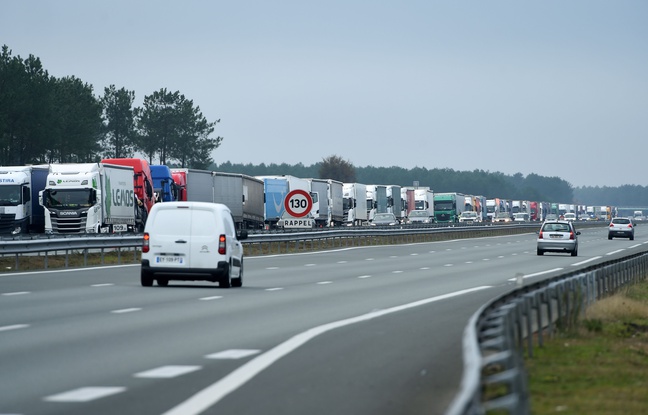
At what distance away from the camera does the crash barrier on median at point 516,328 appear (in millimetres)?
6473

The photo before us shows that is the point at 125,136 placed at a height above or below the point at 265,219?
above

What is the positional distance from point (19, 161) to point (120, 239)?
2495 inches

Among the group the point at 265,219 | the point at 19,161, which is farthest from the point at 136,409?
the point at 19,161

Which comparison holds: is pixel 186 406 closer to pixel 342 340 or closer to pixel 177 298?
pixel 342 340

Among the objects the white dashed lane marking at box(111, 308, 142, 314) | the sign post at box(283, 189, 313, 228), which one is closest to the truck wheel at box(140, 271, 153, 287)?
the white dashed lane marking at box(111, 308, 142, 314)

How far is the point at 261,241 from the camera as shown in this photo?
48281 mm

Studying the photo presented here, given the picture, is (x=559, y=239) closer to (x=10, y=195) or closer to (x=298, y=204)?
(x=298, y=204)

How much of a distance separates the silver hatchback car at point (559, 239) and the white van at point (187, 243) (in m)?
27.1

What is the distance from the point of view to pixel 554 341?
16453mm

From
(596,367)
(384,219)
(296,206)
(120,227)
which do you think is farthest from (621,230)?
(596,367)

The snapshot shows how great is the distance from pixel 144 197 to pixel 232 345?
4586cm

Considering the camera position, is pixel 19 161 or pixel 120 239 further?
pixel 19 161

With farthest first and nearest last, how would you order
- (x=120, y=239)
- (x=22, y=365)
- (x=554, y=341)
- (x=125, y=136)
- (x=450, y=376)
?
1. (x=125, y=136)
2. (x=120, y=239)
3. (x=554, y=341)
4. (x=22, y=365)
5. (x=450, y=376)

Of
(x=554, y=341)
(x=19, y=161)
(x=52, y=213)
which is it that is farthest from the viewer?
(x=19, y=161)
